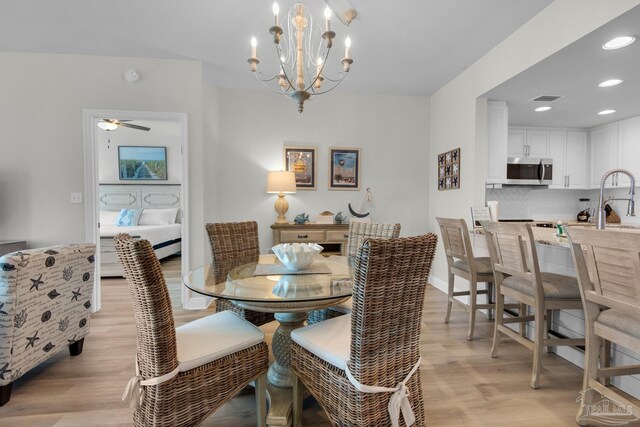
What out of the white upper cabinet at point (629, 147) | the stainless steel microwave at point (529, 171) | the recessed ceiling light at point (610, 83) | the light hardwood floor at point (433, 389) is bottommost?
the light hardwood floor at point (433, 389)

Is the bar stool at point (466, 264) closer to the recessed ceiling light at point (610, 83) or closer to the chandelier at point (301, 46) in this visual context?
the chandelier at point (301, 46)

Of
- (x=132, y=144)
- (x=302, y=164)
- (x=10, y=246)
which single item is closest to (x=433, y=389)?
(x=302, y=164)

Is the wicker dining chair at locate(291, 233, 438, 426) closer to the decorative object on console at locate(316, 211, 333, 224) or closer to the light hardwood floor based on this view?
the light hardwood floor

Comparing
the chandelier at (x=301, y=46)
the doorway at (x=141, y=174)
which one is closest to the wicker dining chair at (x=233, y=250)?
the chandelier at (x=301, y=46)

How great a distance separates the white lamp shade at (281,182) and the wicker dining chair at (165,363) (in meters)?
2.55

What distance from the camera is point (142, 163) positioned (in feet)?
21.6

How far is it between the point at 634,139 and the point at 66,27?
656 cm

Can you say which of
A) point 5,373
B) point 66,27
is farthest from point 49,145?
point 5,373

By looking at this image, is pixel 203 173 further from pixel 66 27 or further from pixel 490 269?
pixel 490 269

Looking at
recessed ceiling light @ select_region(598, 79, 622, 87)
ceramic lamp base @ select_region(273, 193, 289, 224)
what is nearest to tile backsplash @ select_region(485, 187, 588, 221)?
recessed ceiling light @ select_region(598, 79, 622, 87)

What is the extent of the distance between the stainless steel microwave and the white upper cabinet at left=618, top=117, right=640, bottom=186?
89 centimetres

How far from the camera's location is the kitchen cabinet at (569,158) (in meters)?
4.63

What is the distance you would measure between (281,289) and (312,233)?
2.36 metres

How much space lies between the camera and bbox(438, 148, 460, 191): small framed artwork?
11.9 feet
